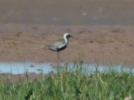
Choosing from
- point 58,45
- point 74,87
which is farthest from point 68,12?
point 74,87

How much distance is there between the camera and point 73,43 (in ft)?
44.2

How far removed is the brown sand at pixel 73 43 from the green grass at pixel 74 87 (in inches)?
110

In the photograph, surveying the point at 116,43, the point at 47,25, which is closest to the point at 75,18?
the point at 47,25

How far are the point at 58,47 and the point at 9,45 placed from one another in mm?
1155

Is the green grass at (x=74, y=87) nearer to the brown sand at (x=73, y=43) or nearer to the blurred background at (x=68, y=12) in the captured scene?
the brown sand at (x=73, y=43)

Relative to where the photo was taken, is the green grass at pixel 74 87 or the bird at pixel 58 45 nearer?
the green grass at pixel 74 87

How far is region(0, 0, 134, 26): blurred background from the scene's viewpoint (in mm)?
15633

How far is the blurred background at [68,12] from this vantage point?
1563 centimetres

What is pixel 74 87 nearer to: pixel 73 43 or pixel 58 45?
pixel 58 45

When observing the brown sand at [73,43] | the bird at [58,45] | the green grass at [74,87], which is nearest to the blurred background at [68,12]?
the brown sand at [73,43]

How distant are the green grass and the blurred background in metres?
7.04

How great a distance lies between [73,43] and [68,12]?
2.89 m

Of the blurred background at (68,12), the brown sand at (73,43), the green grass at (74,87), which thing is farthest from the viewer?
the blurred background at (68,12)

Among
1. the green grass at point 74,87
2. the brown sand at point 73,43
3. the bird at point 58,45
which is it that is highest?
the green grass at point 74,87
